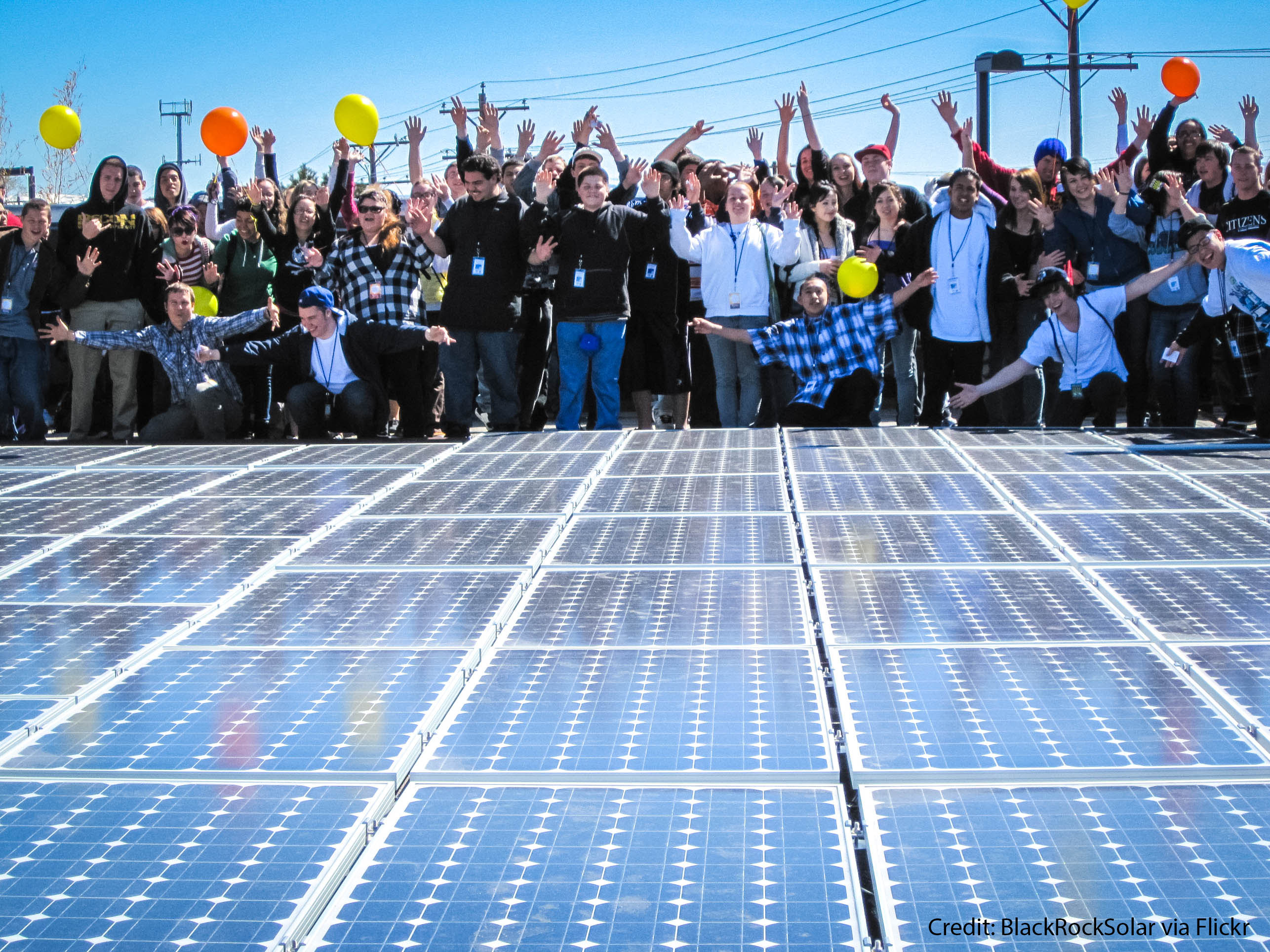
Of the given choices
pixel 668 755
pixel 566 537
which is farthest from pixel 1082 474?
pixel 668 755

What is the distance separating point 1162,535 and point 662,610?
6.15ft

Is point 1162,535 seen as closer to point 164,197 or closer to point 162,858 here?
point 162,858

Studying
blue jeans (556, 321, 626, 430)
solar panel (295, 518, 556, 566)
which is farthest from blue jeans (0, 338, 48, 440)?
solar panel (295, 518, 556, 566)

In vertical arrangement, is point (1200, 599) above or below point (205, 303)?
below

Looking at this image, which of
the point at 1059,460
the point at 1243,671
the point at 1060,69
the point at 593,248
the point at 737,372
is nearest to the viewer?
the point at 1243,671

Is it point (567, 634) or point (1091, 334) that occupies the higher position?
point (1091, 334)

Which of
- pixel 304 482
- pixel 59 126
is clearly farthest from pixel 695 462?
pixel 59 126

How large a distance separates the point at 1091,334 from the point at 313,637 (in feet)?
21.3

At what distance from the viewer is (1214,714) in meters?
2.45

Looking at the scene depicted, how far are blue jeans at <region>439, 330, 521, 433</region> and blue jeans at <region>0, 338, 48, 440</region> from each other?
3453 mm

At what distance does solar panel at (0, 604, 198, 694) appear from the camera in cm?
284

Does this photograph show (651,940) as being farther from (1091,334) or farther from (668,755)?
(1091,334)

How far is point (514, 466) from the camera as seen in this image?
19.2 ft

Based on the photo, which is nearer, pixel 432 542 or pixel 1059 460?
pixel 432 542
